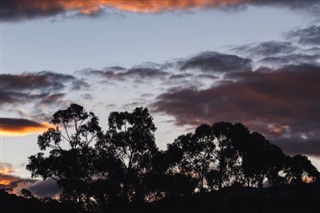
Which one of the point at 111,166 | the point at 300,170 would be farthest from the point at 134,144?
the point at 300,170

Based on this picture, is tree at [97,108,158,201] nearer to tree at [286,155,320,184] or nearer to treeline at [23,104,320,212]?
treeline at [23,104,320,212]

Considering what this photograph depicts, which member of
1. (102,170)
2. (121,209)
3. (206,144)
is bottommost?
(121,209)

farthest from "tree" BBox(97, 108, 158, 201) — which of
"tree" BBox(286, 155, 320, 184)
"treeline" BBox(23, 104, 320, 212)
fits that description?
"tree" BBox(286, 155, 320, 184)

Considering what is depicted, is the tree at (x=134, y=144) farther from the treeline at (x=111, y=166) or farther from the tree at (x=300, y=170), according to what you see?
the tree at (x=300, y=170)

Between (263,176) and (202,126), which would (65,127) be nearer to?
(202,126)

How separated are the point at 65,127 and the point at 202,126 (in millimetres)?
25585

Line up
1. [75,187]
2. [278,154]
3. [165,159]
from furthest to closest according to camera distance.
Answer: [278,154] → [165,159] → [75,187]

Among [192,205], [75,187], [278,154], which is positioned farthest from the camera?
[278,154]

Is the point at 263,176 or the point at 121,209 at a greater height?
the point at 263,176

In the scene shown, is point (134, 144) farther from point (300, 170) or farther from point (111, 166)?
point (300, 170)

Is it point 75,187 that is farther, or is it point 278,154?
point 278,154

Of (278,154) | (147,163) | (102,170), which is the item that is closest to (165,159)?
(147,163)

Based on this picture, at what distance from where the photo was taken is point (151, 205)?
79.2 m

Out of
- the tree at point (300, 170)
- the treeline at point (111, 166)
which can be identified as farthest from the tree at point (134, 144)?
the tree at point (300, 170)
